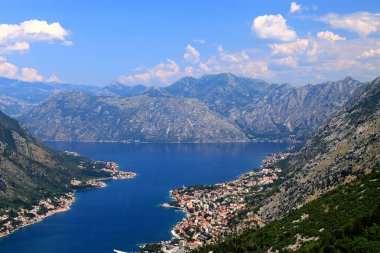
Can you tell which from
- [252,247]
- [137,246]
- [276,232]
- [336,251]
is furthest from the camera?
[137,246]

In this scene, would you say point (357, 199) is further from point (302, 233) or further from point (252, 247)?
point (252, 247)

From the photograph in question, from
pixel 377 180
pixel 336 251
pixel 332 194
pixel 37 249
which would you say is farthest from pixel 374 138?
pixel 37 249

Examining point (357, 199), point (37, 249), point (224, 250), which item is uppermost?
point (357, 199)

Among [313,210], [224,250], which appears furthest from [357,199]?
[224,250]

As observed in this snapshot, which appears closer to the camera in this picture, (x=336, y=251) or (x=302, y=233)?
(x=336, y=251)

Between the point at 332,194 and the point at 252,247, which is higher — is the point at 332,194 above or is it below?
above

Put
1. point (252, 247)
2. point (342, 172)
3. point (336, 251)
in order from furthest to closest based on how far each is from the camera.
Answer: point (342, 172), point (252, 247), point (336, 251)
